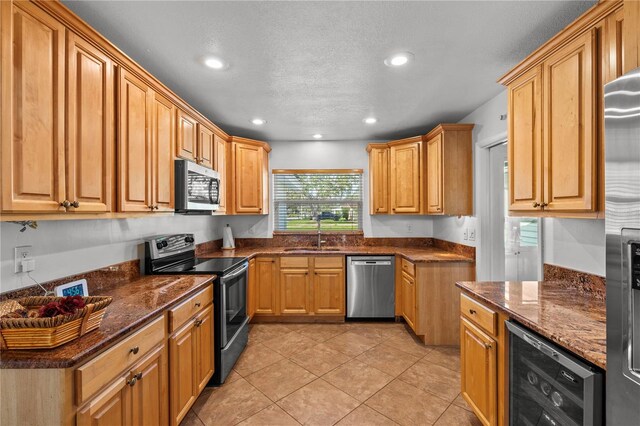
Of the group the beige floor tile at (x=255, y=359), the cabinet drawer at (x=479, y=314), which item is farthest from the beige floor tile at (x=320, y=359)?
the cabinet drawer at (x=479, y=314)

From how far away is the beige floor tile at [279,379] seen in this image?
7.68 ft

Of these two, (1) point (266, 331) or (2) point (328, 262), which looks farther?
(2) point (328, 262)

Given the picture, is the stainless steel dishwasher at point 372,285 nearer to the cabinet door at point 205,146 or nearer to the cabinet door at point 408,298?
the cabinet door at point 408,298

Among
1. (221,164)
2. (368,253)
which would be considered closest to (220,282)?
(221,164)

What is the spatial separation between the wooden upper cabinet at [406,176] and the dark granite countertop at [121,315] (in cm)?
258

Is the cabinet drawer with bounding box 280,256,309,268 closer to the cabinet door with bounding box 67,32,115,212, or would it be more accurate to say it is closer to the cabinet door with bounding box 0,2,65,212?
the cabinet door with bounding box 67,32,115,212

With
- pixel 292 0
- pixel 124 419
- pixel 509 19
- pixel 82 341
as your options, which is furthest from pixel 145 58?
pixel 509 19

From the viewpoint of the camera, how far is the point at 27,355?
105 centimetres

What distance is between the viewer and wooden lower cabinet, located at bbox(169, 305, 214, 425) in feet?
5.81

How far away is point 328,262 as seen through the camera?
147 inches

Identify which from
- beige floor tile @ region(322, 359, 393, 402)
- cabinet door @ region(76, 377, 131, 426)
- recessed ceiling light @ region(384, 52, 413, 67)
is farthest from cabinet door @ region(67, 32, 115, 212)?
beige floor tile @ region(322, 359, 393, 402)

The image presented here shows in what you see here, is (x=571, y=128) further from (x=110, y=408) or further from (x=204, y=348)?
(x=204, y=348)

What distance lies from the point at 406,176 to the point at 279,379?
2792 millimetres

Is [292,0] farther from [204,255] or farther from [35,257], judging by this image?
[204,255]
